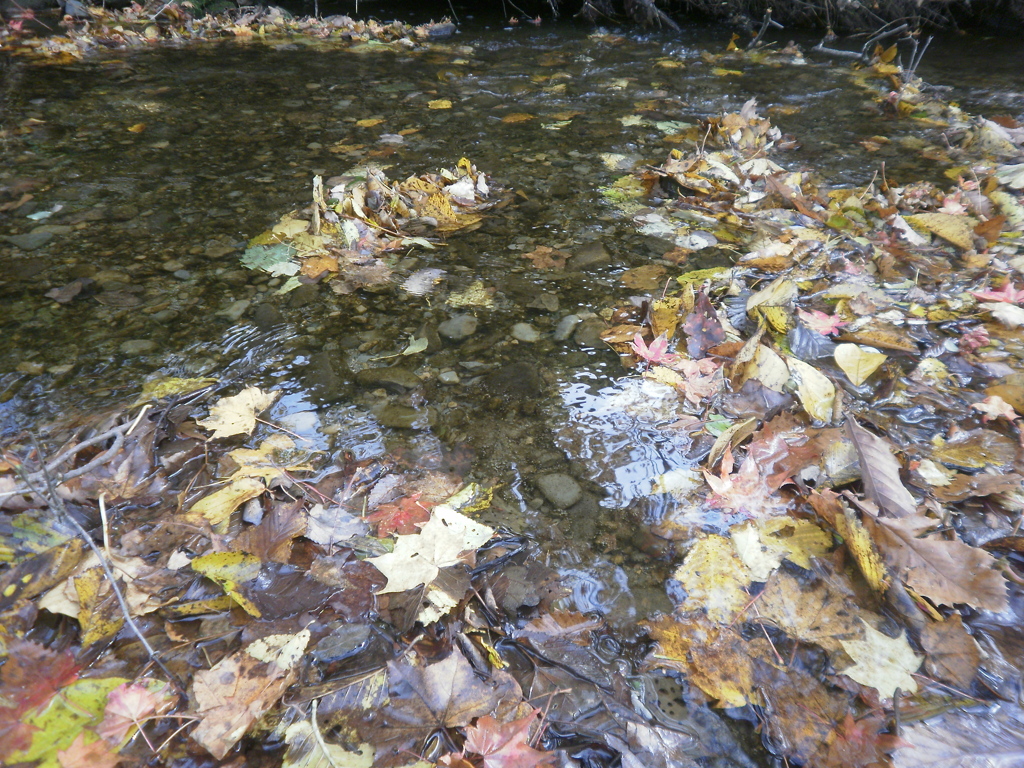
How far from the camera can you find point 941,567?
3.89ft

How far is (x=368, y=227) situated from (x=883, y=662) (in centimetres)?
231

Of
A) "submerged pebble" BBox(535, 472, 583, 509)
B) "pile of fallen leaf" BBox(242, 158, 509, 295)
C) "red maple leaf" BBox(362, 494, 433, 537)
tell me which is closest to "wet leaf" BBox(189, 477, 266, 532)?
"red maple leaf" BBox(362, 494, 433, 537)

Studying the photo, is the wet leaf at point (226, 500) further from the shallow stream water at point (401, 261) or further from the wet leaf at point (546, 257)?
the wet leaf at point (546, 257)

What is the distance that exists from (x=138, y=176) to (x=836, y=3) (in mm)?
7090

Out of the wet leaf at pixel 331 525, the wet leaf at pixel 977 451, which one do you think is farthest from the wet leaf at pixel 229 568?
the wet leaf at pixel 977 451

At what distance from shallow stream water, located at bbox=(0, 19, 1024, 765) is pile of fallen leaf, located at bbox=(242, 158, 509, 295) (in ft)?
0.29

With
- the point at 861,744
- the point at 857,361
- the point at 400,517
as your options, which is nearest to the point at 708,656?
the point at 861,744

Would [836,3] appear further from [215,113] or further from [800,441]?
[800,441]

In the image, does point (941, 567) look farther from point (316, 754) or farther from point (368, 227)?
point (368, 227)

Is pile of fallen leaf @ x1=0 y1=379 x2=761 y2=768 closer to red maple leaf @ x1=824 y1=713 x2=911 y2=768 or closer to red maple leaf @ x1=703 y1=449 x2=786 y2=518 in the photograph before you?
red maple leaf @ x1=824 y1=713 x2=911 y2=768

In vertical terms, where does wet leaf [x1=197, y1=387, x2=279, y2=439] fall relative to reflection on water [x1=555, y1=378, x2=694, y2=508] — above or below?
below

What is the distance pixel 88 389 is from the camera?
179cm

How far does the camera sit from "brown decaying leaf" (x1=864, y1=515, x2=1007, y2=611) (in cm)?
116

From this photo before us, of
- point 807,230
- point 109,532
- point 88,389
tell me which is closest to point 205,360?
point 88,389
